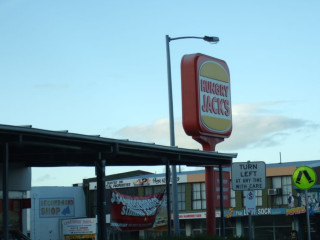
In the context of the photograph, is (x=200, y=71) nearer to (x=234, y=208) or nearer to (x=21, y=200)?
(x=21, y=200)

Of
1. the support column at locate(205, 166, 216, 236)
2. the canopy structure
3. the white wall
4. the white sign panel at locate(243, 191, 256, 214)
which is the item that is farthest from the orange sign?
the white wall

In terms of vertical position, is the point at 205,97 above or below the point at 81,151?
above

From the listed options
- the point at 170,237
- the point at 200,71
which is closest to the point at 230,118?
the point at 200,71

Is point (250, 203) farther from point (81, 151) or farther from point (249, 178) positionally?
point (81, 151)

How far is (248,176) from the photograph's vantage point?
19.0 metres

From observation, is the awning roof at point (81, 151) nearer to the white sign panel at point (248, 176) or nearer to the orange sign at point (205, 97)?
the white sign panel at point (248, 176)

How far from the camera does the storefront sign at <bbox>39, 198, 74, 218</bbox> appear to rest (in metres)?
67.4

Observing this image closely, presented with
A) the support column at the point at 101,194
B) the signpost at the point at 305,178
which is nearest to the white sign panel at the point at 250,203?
the support column at the point at 101,194

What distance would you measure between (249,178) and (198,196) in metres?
42.0

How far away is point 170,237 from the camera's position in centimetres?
2070

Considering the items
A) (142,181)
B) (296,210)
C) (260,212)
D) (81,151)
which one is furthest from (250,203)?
(142,181)

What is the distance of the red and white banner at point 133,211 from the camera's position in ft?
70.7

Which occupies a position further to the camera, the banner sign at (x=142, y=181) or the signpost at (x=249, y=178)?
the banner sign at (x=142, y=181)

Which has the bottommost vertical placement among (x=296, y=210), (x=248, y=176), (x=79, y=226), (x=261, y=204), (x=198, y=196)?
(x=79, y=226)
